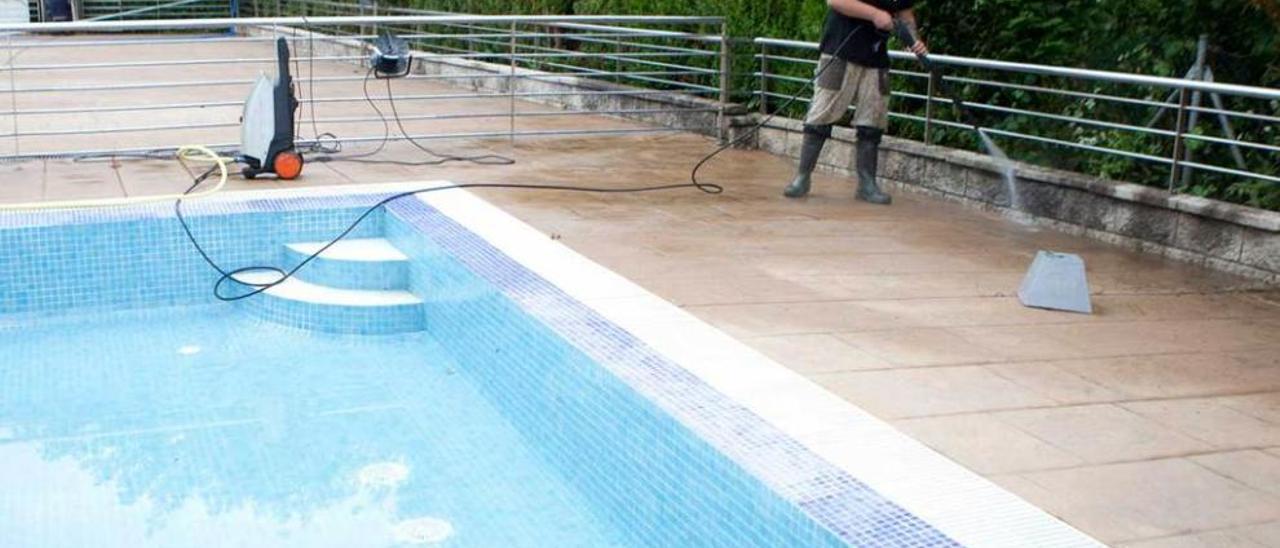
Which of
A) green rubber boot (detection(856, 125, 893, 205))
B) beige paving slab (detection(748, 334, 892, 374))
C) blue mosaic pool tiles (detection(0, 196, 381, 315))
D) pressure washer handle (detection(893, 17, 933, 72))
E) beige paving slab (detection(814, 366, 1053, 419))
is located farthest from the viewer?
green rubber boot (detection(856, 125, 893, 205))

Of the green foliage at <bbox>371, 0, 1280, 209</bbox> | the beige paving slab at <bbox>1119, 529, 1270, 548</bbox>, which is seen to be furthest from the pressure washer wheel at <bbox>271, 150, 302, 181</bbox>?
the beige paving slab at <bbox>1119, 529, 1270, 548</bbox>

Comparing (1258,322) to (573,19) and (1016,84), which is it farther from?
(573,19)

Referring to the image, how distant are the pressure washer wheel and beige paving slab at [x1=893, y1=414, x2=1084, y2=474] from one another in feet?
16.6

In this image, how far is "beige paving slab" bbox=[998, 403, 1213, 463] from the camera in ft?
11.8

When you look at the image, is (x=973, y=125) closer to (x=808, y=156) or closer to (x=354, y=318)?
(x=808, y=156)

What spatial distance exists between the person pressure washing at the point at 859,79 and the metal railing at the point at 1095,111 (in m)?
0.44

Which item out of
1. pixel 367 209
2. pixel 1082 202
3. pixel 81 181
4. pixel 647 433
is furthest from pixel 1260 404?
pixel 81 181

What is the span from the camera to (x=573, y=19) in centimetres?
949

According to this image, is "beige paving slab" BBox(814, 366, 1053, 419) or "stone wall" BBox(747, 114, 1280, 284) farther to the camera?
"stone wall" BBox(747, 114, 1280, 284)

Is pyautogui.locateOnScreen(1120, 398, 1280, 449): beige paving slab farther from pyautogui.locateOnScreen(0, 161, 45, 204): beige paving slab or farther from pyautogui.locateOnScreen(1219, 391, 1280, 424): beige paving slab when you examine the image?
pyautogui.locateOnScreen(0, 161, 45, 204): beige paving slab

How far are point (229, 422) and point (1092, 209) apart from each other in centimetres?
431

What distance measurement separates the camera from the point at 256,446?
4871 mm

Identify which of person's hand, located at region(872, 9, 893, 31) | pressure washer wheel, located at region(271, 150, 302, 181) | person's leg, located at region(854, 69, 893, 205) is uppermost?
person's hand, located at region(872, 9, 893, 31)

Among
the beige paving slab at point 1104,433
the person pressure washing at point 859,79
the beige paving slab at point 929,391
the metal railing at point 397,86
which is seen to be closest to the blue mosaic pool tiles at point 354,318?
the metal railing at point 397,86
